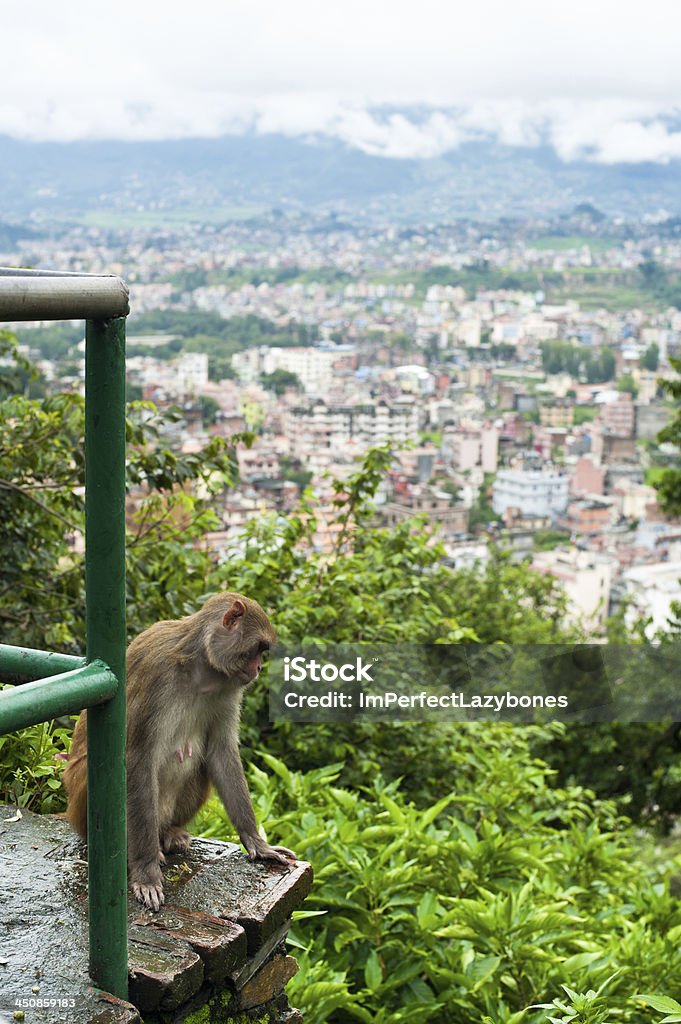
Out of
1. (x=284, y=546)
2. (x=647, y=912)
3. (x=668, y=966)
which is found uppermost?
(x=284, y=546)

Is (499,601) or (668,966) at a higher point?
(668,966)

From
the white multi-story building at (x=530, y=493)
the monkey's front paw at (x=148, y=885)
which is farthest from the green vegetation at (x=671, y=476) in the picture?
the white multi-story building at (x=530, y=493)

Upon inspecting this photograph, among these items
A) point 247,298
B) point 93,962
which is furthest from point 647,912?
point 247,298

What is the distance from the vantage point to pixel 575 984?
2.50 metres

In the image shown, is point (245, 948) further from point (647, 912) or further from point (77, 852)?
point (647, 912)

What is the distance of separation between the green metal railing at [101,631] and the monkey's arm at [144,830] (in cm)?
45

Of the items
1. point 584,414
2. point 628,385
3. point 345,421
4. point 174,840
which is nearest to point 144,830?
point 174,840

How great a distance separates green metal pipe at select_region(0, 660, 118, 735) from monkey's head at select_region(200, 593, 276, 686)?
867 millimetres

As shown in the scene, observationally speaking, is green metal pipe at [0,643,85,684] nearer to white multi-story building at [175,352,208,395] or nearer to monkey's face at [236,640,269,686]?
monkey's face at [236,640,269,686]

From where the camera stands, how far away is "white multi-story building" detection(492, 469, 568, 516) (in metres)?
33.1

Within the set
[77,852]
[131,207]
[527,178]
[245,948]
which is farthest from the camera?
[527,178]

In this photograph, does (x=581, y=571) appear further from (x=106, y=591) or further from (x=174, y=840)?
(x=106, y=591)

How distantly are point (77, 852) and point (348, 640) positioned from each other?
2.79 m

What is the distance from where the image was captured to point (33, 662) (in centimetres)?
125
